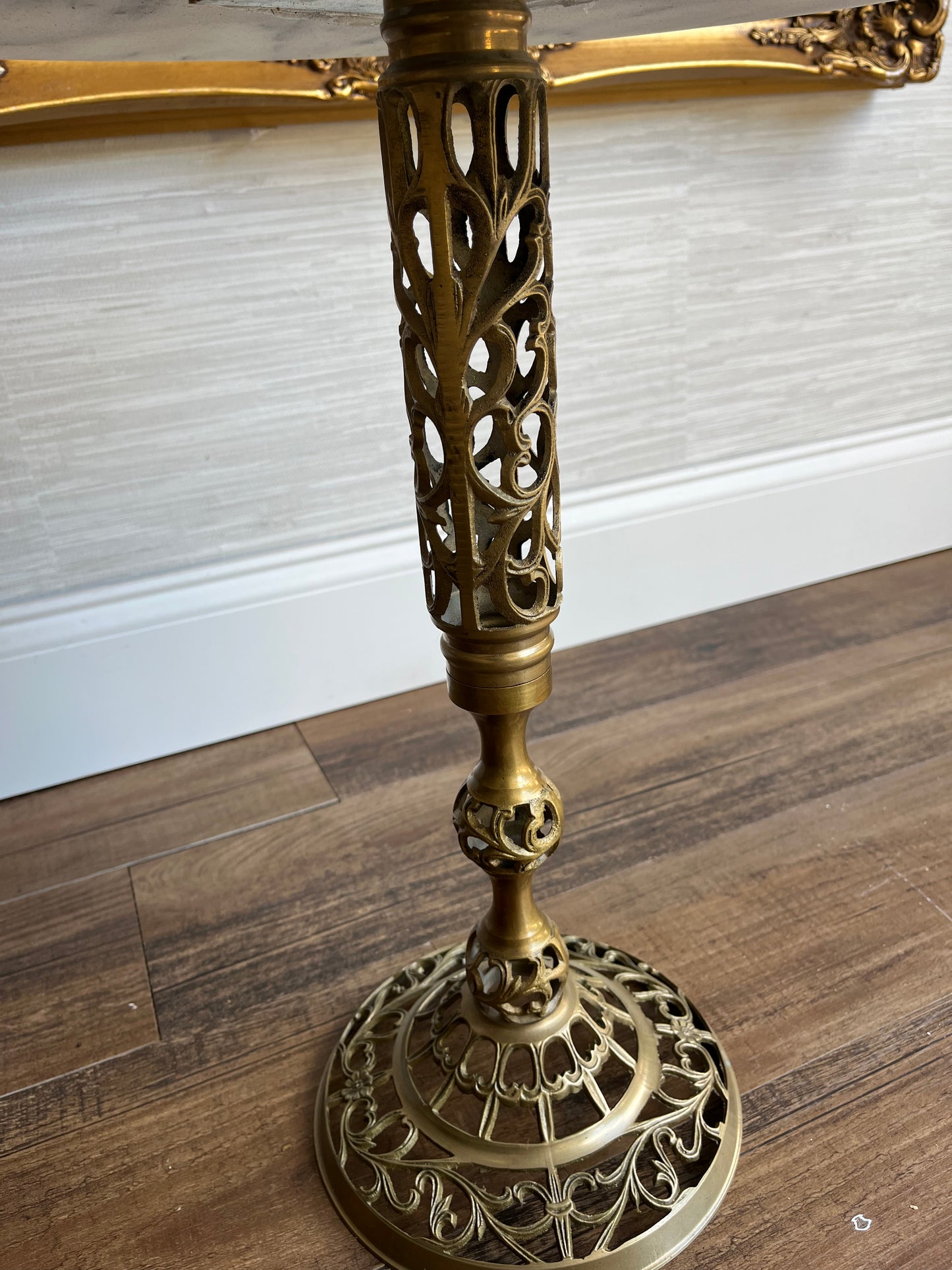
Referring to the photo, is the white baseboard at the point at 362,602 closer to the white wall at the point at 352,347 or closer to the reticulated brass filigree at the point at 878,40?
the white wall at the point at 352,347

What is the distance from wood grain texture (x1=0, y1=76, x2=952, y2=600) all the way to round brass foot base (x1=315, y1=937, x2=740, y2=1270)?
22.4 inches

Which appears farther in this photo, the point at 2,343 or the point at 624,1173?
the point at 2,343

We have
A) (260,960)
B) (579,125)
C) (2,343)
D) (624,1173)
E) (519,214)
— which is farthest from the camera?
(579,125)

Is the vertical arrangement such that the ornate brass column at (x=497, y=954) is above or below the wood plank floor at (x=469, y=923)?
above

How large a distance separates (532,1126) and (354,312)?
0.77 meters

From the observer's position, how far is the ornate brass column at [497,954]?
0.44 metres

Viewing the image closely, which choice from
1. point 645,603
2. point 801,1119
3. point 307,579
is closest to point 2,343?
point 307,579

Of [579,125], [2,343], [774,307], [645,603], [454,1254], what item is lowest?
[645,603]

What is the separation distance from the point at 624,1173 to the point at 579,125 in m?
0.97

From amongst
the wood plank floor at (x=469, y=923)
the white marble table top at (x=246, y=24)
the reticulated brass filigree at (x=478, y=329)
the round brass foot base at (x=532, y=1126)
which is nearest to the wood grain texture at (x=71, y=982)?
the wood plank floor at (x=469, y=923)

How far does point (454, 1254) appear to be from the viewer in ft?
1.84

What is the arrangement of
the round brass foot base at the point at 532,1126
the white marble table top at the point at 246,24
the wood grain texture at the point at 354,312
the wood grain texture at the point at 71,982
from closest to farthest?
the white marble table top at the point at 246,24, the round brass foot base at the point at 532,1126, the wood grain texture at the point at 71,982, the wood grain texture at the point at 354,312

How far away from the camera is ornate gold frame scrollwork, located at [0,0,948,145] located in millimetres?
831

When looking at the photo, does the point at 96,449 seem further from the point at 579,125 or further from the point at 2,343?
the point at 579,125
